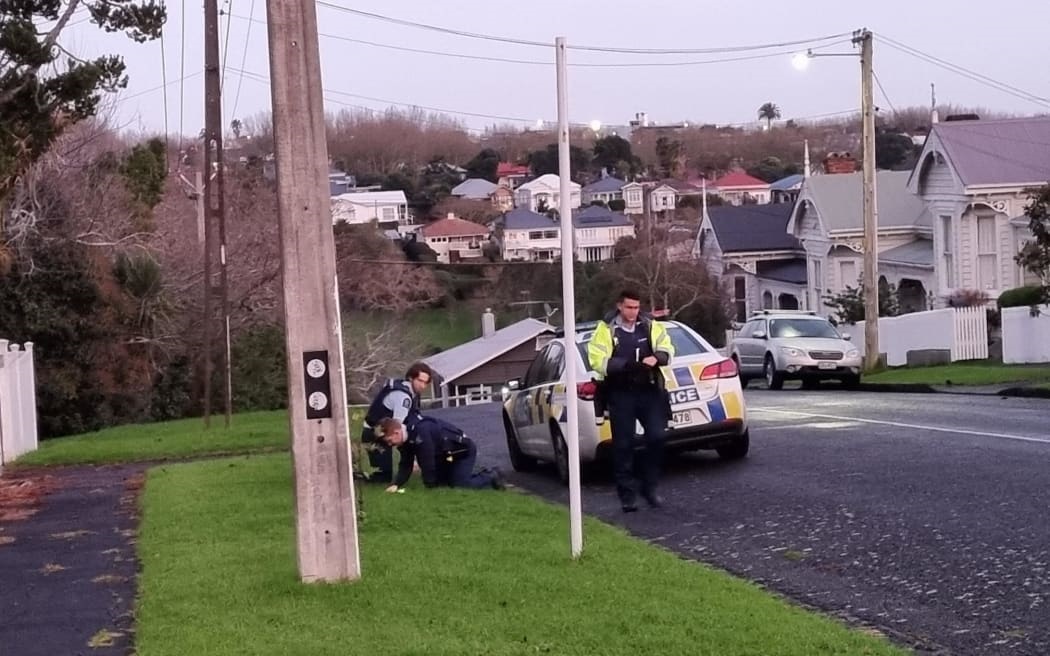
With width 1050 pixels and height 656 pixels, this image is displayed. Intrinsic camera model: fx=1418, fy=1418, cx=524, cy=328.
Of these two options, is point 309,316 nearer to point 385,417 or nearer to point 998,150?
point 385,417

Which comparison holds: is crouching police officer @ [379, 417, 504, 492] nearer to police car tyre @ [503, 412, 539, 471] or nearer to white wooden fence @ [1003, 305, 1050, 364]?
police car tyre @ [503, 412, 539, 471]

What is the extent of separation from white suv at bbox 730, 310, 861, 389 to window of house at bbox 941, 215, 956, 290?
12.4 m

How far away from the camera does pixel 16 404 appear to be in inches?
824

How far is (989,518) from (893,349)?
28.5m

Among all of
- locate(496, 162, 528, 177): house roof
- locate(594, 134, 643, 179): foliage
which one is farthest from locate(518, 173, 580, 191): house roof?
locate(594, 134, 643, 179): foliage

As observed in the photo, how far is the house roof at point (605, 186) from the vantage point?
77.1 metres

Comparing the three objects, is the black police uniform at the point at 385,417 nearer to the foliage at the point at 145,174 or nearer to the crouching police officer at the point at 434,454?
the crouching police officer at the point at 434,454

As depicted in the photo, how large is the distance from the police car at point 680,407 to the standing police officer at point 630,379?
1271 mm

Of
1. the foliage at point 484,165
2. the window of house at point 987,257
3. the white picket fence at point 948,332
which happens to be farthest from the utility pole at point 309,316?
the foliage at point 484,165

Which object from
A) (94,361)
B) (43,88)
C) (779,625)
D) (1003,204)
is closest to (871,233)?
(1003,204)

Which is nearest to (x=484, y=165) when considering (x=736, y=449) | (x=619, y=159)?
(x=619, y=159)

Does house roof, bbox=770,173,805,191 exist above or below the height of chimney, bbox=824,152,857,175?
above

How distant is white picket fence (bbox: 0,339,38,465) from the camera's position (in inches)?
768

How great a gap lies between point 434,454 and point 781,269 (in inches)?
1833
